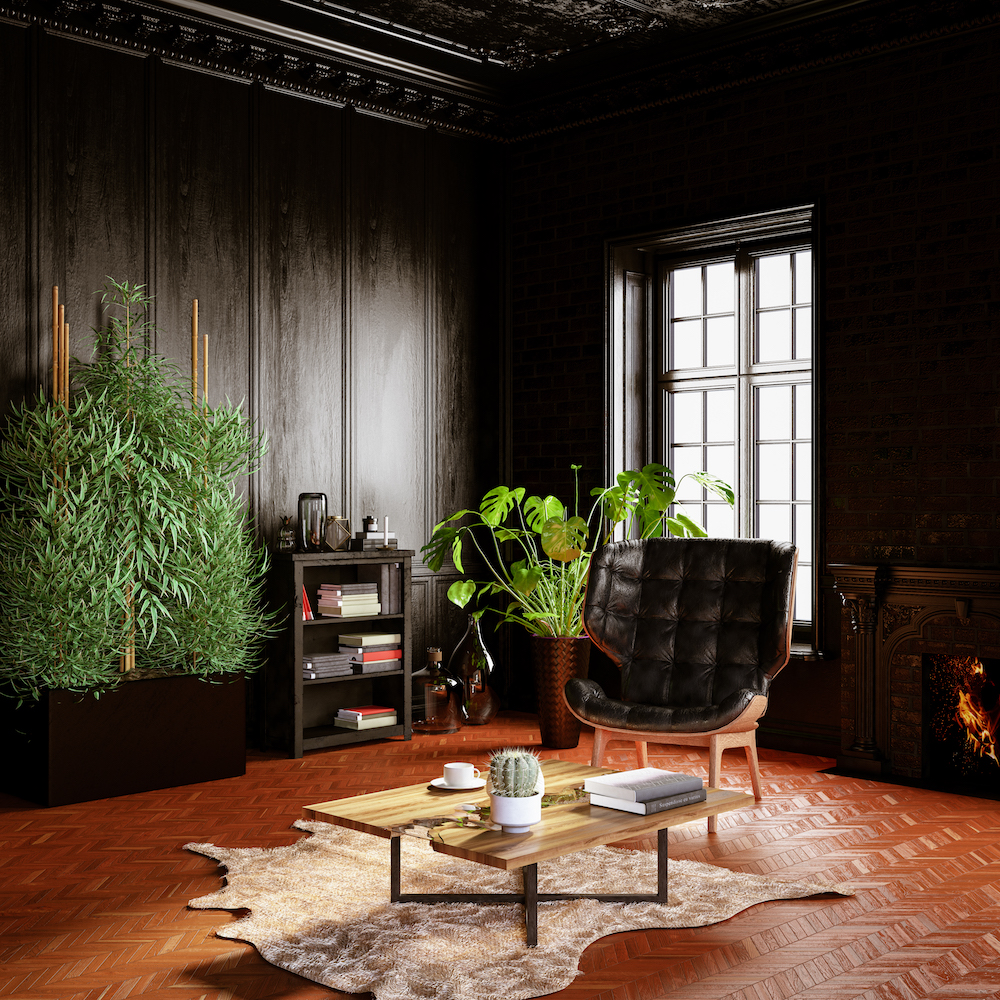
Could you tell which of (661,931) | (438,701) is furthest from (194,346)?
(661,931)

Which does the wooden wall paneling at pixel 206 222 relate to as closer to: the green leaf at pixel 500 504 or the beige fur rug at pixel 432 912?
the green leaf at pixel 500 504

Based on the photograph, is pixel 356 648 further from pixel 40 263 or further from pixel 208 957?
pixel 208 957

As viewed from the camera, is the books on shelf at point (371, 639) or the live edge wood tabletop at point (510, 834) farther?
the books on shelf at point (371, 639)

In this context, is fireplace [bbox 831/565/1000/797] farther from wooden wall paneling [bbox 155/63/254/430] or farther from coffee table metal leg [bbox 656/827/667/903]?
wooden wall paneling [bbox 155/63/254/430]

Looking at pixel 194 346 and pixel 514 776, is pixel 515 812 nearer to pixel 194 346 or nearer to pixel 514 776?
pixel 514 776

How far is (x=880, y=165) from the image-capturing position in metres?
5.68

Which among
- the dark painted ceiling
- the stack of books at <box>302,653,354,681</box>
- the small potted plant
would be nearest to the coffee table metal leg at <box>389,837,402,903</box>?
the small potted plant

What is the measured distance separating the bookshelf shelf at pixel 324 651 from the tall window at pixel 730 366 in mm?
1597

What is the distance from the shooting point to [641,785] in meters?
3.37

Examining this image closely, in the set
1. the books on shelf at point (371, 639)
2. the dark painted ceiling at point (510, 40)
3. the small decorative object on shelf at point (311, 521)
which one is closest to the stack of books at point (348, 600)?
the books on shelf at point (371, 639)

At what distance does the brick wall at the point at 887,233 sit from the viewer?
5.33 metres

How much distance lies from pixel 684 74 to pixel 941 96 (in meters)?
1.42

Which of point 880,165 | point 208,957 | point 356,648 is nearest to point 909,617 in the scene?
point 880,165

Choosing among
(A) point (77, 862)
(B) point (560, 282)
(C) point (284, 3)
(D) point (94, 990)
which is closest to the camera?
(D) point (94, 990)
